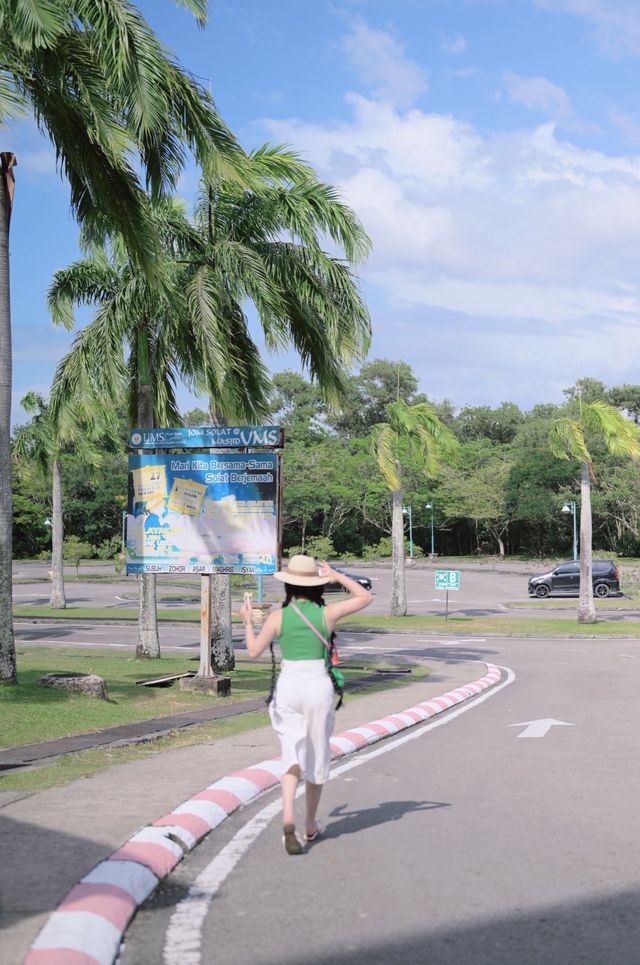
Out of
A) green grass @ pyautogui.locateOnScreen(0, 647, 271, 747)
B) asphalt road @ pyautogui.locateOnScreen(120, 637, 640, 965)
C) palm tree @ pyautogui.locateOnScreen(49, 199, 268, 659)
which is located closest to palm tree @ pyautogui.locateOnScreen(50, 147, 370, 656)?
palm tree @ pyautogui.locateOnScreen(49, 199, 268, 659)

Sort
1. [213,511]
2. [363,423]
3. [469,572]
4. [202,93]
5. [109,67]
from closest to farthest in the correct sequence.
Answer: [109,67]
[202,93]
[213,511]
[469,572]
[363,423]

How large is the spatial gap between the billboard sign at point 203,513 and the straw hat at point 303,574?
375 inches

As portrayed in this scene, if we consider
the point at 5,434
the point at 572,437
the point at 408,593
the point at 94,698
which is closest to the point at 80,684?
the point at 94,698

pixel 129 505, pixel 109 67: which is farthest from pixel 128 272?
pixel 109 67

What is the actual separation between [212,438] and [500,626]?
62.9 feet

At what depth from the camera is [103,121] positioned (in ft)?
46.2

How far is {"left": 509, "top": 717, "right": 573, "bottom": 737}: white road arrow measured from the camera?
1228 centimetres

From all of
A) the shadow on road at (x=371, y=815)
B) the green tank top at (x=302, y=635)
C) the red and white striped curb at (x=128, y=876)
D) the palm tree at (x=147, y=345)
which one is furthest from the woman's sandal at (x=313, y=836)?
the palm tree at (x=147, y=345)

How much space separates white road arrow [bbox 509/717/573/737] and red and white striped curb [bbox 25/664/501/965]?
3762 mm

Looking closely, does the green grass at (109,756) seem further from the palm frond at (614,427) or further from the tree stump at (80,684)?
the palm frond at (614,427)

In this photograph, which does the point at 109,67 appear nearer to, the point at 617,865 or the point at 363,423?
the point at 617,865

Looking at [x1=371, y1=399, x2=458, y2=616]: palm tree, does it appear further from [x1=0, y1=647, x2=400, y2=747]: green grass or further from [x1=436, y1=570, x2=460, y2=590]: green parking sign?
[x1=0, y1=647, x2=400, y2=747]: green grass

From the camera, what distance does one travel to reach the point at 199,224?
21031 millimetres

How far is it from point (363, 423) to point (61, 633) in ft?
258
